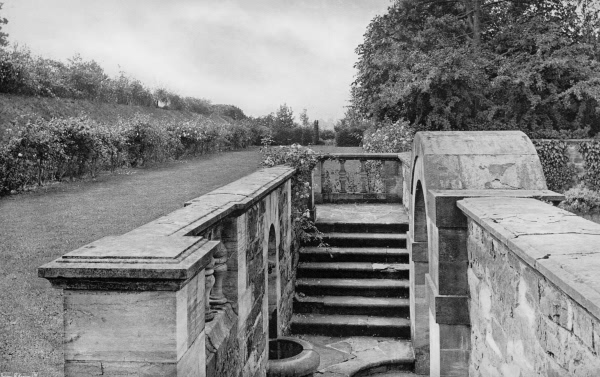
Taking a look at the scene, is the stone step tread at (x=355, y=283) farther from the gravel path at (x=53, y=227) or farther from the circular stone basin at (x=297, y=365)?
the gravel path at (x=53, y=227)

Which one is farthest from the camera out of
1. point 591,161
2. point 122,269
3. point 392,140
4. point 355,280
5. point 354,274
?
point 591,161

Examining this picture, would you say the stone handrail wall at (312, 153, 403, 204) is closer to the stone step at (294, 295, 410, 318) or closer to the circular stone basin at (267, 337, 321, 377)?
the stone step at (294, 295, 410, 318)

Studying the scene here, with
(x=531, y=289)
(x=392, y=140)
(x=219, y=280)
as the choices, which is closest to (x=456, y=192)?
(x=531, y=289)

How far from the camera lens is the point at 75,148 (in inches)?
523

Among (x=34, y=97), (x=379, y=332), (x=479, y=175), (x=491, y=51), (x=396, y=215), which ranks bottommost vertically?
(x=379, y=332)

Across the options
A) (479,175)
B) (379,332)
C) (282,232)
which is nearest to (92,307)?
(479,175)

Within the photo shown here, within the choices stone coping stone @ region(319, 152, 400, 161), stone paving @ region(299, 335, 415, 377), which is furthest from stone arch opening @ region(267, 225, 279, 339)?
stone coping stone @ region(319, 152, 400, 161)

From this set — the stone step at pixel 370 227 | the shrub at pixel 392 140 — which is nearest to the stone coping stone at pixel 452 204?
the stone step at pixel 370 227

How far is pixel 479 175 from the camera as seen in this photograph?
15.1ft

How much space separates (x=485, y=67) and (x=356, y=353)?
15187mm

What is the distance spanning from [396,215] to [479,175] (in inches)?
217

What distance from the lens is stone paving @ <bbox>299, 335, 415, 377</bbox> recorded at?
6578mm

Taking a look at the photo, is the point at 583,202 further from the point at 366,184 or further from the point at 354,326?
Result: the point at 354,326

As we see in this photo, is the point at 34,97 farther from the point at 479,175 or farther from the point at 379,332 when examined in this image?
the point at 479,175
